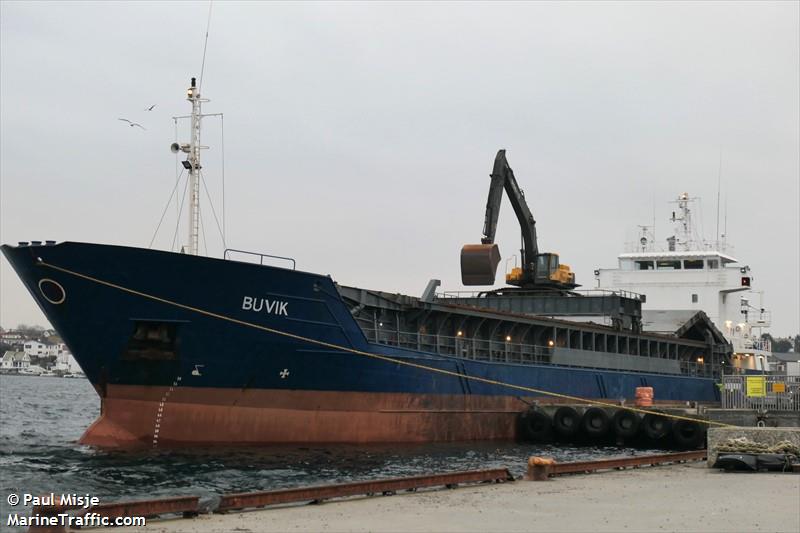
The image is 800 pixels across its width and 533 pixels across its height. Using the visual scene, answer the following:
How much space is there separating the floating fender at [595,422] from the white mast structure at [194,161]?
12.0 metres

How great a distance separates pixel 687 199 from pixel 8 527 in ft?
136

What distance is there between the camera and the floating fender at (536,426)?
28141mm

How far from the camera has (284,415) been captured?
22.6m

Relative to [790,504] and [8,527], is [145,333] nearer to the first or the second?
[8,527]

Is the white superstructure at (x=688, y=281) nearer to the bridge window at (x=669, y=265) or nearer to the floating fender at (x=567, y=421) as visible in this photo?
the bridge window at (x=669, y=265)

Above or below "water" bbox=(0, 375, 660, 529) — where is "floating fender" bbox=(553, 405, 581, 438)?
above

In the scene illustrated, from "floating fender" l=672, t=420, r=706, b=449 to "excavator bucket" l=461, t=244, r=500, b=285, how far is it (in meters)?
8.62

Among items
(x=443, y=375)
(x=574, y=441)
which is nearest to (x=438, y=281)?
(x=443, y=375)

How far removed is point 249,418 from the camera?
2217 cm

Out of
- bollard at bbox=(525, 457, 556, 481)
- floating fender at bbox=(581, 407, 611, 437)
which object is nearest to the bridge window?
floating fender at bbox=(581, 407, 611, 437)

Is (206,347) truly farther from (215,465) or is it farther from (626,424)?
(626,424)

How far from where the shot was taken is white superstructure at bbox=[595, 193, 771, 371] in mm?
45812

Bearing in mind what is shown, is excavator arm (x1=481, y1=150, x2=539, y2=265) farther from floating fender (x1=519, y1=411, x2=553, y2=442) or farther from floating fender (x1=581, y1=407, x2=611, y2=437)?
floating fender (x1=581, y1=407, x2=611, y2=437)

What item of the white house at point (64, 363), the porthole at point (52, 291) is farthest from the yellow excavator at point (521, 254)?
the white house at point (64, 363)
